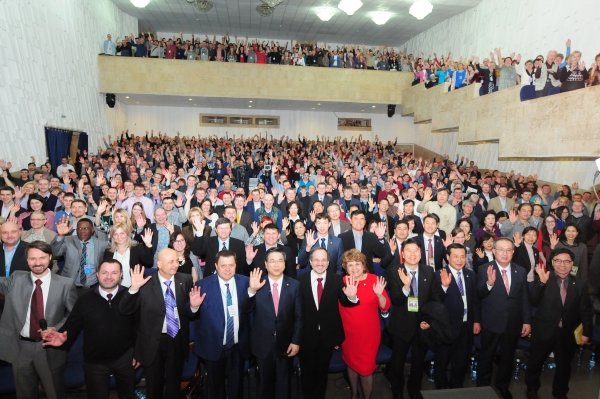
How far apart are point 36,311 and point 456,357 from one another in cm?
356

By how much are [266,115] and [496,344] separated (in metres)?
16.2

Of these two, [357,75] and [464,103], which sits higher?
[357,75]

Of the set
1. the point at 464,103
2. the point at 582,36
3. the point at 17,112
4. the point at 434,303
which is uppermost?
the point at 582,36

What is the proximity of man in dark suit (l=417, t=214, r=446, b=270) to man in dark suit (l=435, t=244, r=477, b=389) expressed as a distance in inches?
24.8

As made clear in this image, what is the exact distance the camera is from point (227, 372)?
A: 316cm

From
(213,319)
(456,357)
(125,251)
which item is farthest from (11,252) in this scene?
(456,357)

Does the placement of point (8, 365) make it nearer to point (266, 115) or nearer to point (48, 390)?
point (48, 390)

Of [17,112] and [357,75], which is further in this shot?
[357,75]

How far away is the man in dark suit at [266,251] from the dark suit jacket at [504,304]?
184 cm

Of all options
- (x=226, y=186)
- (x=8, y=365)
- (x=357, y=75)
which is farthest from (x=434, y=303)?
(x=357, y=75)

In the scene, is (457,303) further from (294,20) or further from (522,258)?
(294,20)

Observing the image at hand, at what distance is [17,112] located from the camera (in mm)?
8242

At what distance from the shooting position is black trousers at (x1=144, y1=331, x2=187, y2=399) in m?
2.93

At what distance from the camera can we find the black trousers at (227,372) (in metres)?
3.05
